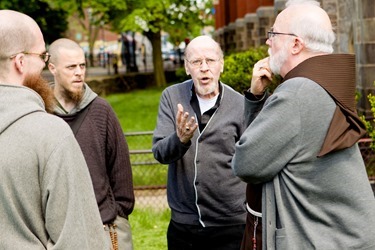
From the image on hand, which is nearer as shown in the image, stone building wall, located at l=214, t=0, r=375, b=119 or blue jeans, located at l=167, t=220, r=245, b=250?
blue jeans, located at l=167, t=220, r=245, b=250

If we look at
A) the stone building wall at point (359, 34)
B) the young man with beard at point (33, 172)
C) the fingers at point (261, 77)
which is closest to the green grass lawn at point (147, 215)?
the stone building wall at point (359, 34)

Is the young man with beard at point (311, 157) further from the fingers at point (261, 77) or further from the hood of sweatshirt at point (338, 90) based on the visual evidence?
the fingers at point (261, 77)

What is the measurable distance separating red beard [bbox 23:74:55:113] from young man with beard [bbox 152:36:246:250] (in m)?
1.76

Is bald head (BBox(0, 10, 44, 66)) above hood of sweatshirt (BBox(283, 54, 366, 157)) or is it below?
above

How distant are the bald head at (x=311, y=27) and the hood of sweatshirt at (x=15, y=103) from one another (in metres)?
1.26

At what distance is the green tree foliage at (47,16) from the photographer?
45.0 m

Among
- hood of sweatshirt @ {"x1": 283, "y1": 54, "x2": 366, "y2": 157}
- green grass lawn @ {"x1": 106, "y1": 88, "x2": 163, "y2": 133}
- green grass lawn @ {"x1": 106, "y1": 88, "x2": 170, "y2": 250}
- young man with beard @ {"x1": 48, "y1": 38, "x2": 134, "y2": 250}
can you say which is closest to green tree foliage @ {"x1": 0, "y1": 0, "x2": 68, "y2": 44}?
green grass lawn @ {"x1": 106, "y1": 88, "x2": 163, "y2": 133}

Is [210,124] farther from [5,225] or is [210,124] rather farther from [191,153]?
[5,225]

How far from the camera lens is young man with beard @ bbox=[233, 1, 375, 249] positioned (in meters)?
3.73

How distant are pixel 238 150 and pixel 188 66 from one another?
6.07 feet

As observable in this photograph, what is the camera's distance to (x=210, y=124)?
5.46m

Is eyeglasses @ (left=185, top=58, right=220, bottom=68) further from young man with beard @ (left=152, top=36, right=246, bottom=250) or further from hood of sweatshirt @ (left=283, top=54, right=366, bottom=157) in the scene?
hood of sweatshirt @ (left=283, top=54, right=366, bottom=157)

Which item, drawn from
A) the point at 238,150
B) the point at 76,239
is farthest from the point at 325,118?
the point at 76,239

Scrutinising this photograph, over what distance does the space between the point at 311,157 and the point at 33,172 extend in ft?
4.17
